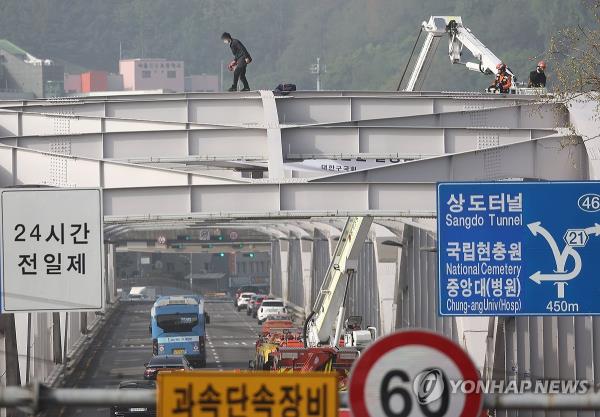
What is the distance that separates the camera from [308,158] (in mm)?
34062

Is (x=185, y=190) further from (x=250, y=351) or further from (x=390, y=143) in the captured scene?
(x=250, y=351)

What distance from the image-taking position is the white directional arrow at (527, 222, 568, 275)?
16.8 metres

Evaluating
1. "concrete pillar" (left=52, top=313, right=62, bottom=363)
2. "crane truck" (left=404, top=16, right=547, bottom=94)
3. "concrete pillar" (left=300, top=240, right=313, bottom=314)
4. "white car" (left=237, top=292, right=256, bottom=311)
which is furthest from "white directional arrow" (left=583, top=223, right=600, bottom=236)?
"white car" (left=237, top=292, right=256, bottom=311)

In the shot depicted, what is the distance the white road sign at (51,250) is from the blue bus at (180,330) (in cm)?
4907

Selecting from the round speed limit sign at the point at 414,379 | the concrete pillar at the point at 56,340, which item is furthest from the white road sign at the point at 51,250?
the concrete pillar at the point at 56,340

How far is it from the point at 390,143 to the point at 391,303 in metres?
30.6

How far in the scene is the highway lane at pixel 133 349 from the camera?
54375 millimetres

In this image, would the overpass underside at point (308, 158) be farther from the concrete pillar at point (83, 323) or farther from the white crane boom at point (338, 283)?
the concrete pillar at point (83, 323)

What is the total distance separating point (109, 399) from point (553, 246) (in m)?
8.45

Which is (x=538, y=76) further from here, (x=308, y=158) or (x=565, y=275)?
(x=565, y=275)

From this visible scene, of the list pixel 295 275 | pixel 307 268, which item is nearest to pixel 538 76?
pixel 307 268

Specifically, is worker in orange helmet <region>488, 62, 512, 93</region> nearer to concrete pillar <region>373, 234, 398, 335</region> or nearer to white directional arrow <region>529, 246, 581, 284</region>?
concrete pillar <region>373, 234, 398, 335</region>

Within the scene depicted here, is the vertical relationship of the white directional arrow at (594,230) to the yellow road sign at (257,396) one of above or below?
above

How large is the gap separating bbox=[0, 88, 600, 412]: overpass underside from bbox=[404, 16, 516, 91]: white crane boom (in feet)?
44.0
